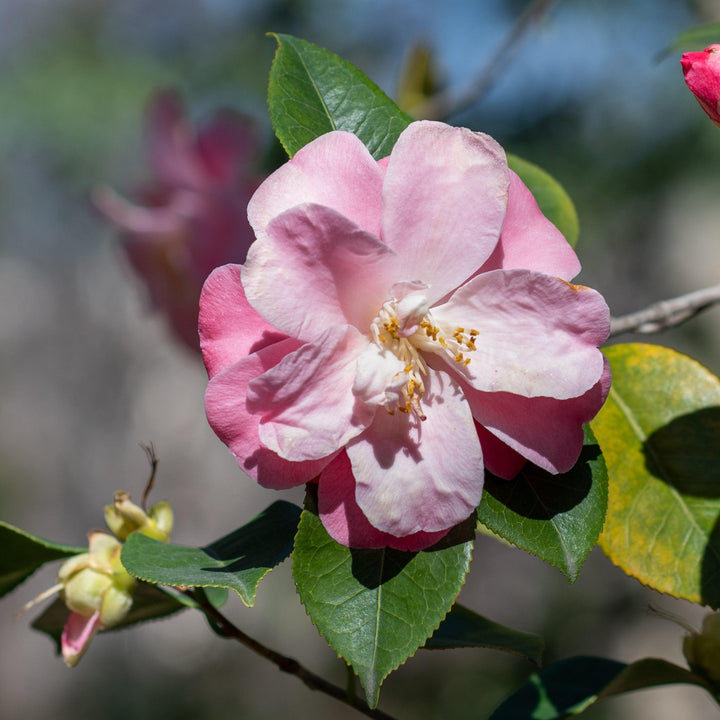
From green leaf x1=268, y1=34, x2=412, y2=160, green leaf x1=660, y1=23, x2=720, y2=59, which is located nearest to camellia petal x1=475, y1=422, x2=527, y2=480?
green leaf x1=268, y1=34, x2=412, y2=160

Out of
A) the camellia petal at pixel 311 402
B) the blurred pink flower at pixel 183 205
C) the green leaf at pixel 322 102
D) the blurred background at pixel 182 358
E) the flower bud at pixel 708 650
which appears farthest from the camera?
the blurred background at pixel 182 358

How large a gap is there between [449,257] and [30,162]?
684cm

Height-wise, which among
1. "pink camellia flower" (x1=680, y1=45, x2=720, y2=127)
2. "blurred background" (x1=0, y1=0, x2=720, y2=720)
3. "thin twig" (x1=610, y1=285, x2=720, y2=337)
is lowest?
"blurred background" (x1=0, y1=0, x2=720, y2=720)

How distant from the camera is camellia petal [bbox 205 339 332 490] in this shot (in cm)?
53

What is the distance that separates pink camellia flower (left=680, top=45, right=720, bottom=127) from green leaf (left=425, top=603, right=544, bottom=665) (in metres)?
0.51

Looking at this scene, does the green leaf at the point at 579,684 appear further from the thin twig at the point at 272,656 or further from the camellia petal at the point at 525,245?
the camellia petal at the point at 525,245

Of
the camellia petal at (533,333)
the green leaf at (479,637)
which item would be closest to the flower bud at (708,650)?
the green leaf at (479,637)

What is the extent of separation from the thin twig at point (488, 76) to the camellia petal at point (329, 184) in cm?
103

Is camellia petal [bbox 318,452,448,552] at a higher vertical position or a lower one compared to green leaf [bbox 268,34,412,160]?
lower

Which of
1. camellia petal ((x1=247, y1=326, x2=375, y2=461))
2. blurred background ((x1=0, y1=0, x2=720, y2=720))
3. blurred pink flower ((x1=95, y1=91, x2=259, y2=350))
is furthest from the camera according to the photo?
blurred background ((x1=0, y1=0, x2=720, y2=720))

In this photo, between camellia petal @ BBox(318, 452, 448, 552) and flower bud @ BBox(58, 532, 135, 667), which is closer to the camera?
camellia petal @ BBox(318, 452, 448, 552)

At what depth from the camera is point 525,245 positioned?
569 millimetres

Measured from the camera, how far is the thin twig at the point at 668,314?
0.82 meters

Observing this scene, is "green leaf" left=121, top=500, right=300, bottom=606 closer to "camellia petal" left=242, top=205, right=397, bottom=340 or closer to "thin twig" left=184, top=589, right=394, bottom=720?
"thin twig" left=184, top=589, right=394, bottom=720
